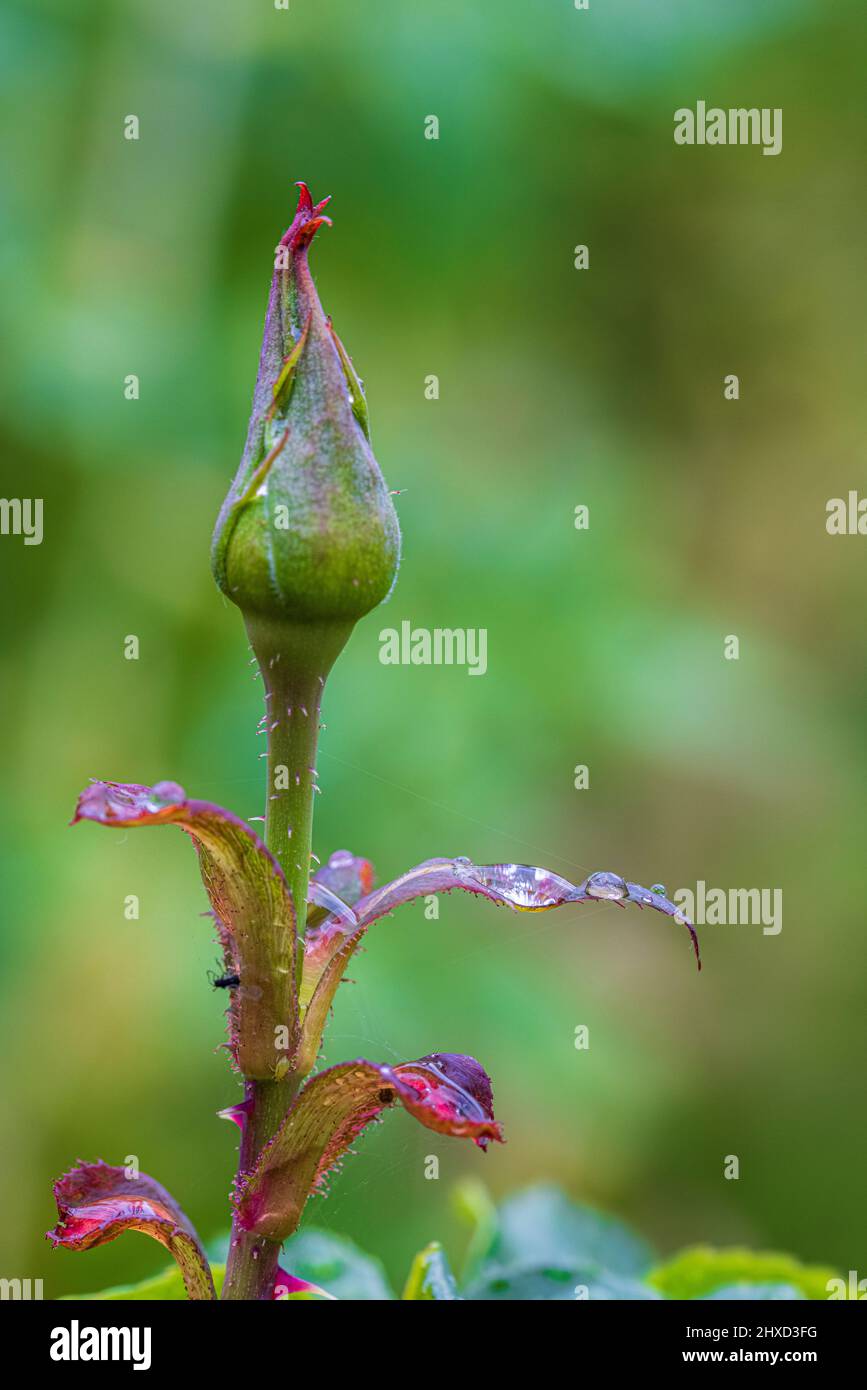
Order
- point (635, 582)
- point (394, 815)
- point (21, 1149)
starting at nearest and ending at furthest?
1. point (21, 1149)
2. point (394, 815)
3. point (635, 582)

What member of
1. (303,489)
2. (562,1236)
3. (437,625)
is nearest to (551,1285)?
(562,1236)

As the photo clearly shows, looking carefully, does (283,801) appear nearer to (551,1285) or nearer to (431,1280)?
(431,1280)

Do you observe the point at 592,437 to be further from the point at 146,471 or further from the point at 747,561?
the point at 146,471

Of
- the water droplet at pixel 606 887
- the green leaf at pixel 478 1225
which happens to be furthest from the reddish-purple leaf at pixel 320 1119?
the green leaf at pixel 478 1225

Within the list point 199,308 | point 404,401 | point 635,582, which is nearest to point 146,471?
point 199,308

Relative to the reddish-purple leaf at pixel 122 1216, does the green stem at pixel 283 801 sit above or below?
above

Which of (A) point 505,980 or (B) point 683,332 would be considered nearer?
(A) point 505,980

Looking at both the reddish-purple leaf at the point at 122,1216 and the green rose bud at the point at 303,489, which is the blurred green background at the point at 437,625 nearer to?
the reddish-purple leaf at the point at 122,1216
